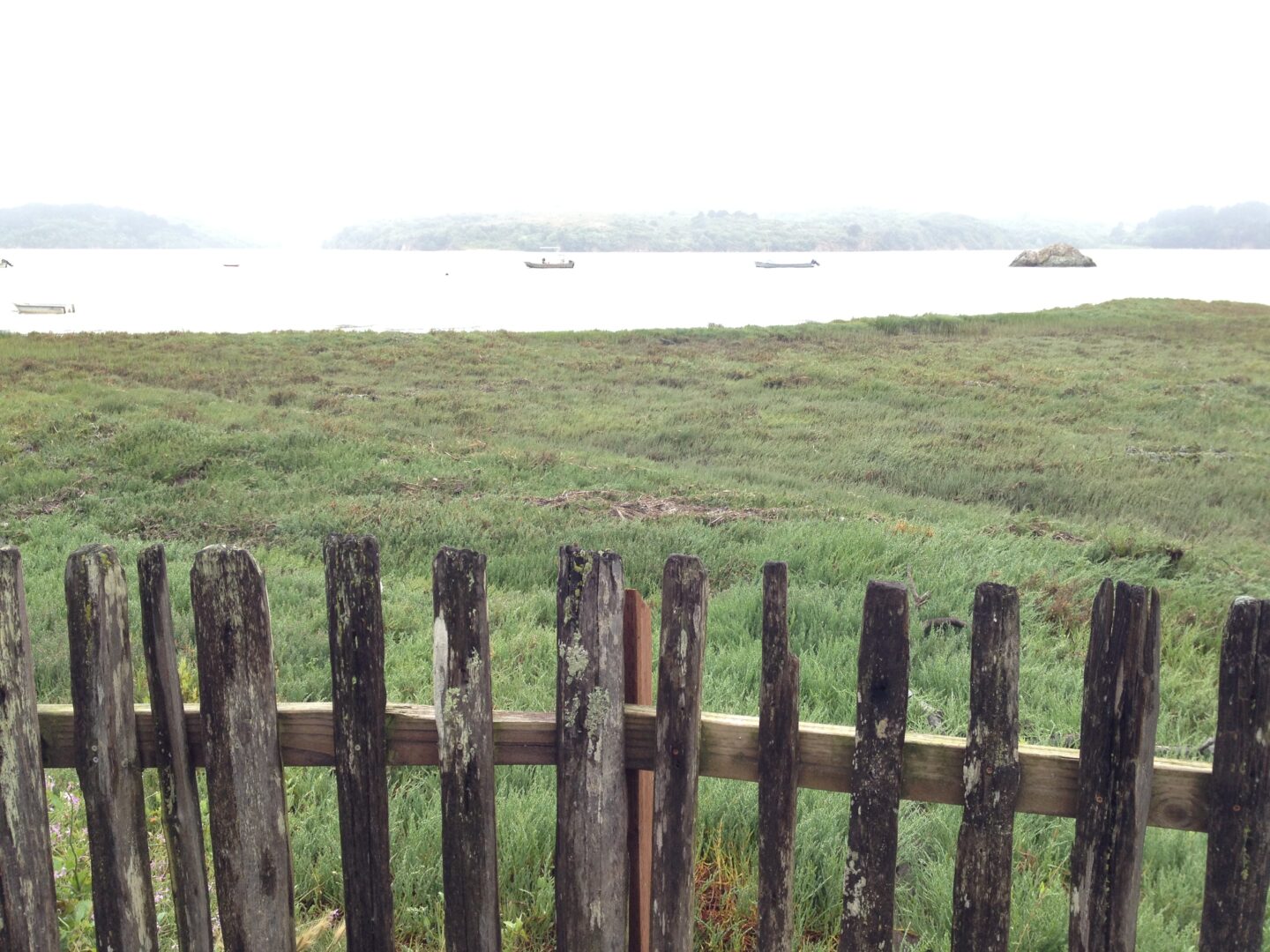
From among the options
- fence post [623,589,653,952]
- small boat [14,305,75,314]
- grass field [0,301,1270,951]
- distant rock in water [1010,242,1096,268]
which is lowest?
grass field [0,301,1270,951]

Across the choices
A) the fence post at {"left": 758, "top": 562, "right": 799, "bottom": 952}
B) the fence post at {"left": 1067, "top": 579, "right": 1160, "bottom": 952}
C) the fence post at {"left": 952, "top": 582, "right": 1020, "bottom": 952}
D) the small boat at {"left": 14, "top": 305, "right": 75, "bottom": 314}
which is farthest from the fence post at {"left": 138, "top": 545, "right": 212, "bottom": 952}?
the small boat at {"left": 14, "top": 305, "right": 75, "bottom": 314}

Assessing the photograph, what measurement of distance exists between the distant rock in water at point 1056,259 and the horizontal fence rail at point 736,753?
131590 millimetres

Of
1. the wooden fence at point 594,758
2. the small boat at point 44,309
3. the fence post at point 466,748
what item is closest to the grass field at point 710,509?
the wooden fence at point 594,758

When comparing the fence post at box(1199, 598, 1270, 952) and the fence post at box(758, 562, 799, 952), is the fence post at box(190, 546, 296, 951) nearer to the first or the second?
the fence post at box(758, 562, 799, 952)

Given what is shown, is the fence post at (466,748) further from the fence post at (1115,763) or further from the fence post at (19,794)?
the fence post at (1115,763)

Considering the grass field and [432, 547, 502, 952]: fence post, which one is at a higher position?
[432, 547, 502, 952]: fence post

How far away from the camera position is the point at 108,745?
2268 mm

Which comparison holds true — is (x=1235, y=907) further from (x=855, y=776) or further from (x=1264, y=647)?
(x=855, y=776)

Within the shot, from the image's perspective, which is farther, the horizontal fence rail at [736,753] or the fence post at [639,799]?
the fence post at [639,799]

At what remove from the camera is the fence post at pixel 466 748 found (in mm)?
2189

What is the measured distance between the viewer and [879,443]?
16.0 meters

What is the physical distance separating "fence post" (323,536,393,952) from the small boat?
52.9 m

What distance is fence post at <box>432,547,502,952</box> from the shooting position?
2.19 metres

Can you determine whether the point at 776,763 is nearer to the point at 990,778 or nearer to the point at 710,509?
the point at 990,778
